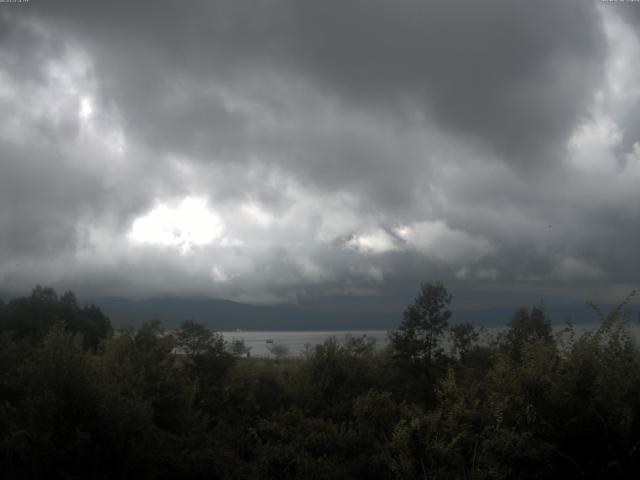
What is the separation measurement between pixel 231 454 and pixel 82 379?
27.1ft

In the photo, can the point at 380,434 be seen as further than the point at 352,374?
No

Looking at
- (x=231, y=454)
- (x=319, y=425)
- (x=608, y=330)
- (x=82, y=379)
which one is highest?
(x=608, y=330)

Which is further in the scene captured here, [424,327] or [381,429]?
[424,327]

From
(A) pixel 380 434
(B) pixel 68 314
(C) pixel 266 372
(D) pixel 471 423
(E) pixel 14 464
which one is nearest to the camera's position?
(E) pixel 14 464

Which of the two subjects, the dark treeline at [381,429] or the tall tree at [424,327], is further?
the tall tree at [424,327]

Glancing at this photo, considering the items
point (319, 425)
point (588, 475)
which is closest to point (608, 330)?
point (588, 475)

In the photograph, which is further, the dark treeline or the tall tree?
the tall tree

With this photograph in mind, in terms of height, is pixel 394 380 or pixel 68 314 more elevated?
pixel 68 314

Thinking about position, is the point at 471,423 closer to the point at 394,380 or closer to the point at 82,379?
the point at 82,379

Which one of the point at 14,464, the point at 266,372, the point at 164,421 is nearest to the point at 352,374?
the point at 266,372

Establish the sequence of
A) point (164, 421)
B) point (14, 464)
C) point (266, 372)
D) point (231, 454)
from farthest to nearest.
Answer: point (266, 372) → point (164, 421) → point (231, 454) → point (14, 464)

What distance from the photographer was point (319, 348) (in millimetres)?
47781

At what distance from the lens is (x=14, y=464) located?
18.6 metres

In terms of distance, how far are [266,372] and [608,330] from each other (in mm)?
39485
